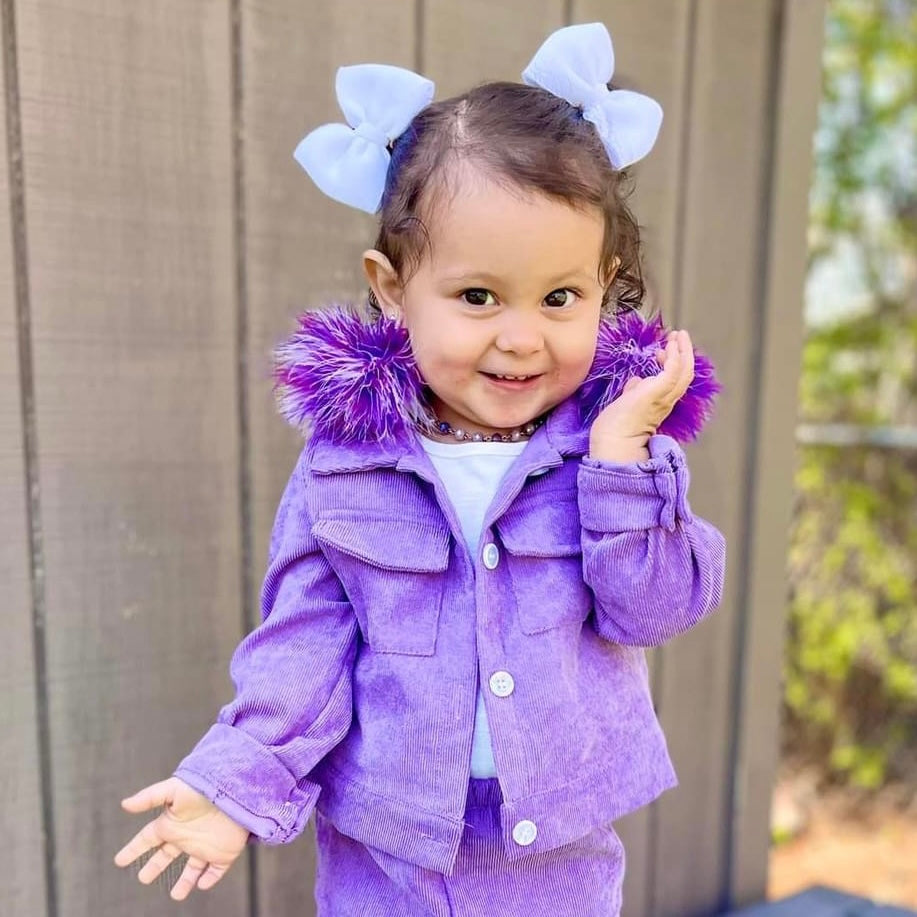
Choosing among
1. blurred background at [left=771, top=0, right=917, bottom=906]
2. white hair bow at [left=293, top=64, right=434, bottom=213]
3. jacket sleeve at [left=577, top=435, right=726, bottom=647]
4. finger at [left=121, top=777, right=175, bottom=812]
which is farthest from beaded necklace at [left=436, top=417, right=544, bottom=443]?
blurred background at [left=771, top=0, right=917, bottom=906]

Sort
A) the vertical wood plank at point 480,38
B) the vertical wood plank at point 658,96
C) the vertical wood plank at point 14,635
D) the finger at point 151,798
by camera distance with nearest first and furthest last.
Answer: the finger at point 151,798 → the vertical wood plank at point 14,635 → the vertical wood plank at point 480,38 → the vertical wood plank at point 658,96

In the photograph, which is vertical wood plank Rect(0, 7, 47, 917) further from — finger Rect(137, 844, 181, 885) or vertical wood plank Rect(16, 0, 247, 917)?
finger Rect(137, 844, 181, 885)

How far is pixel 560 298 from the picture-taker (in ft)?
3.63

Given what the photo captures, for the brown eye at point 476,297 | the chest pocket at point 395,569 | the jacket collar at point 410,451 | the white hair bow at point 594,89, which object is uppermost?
the white hair bow at point 594,89

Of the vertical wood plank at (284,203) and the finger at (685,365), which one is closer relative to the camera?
the finger at (685,365)

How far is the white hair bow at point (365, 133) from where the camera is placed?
1.13 m

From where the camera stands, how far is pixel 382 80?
1.13 m

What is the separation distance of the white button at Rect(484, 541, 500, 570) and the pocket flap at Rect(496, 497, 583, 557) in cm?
1

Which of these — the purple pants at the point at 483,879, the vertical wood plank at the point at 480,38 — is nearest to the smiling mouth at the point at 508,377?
the purple pants at the point at 483,879

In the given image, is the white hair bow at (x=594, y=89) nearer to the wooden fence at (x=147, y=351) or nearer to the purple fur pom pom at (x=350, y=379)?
the purple fur pom pom at (x=350, y=379)

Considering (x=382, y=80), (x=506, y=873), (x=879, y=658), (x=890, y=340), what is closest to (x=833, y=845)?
(x=879, y=658)

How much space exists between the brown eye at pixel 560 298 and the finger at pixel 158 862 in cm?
71

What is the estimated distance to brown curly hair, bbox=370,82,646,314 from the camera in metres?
1.05

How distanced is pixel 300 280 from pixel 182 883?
0.93 meters
